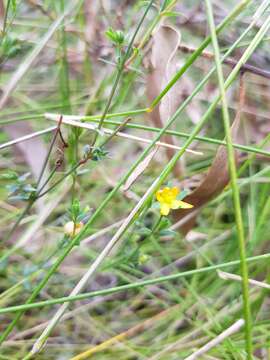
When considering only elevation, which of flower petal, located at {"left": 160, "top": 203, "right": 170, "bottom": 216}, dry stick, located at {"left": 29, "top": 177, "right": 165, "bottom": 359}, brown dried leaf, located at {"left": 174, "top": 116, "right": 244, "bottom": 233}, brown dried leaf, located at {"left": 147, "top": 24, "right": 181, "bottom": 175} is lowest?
dry stick, located at {"left": 29, "top": 177, "right": 165, "bottom": 359}

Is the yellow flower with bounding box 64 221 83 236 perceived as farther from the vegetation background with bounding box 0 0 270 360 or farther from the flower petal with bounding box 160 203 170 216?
the flower petal with bounding box 160 203 170 216

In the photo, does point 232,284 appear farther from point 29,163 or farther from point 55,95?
point 55,95

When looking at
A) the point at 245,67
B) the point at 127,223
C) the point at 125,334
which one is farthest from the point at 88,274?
the point at 245,67

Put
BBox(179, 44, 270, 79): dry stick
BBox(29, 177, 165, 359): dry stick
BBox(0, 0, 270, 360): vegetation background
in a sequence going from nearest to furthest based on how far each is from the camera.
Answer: BBox(29, 177, 165, 359): dry stick
BBox(0, 0, 270, 360): vegetation background
BBox(179, 44, 270, 79): dry stick

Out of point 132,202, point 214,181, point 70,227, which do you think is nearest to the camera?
point 70,227

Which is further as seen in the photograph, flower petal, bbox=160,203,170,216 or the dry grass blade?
the dry grass blade

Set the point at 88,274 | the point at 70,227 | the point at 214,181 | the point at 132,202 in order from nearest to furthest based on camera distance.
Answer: the point at 88,274 → the point at 70,227 → the point at 214,181 → the point at 132,202

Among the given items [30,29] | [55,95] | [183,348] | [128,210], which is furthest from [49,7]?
[183,348]

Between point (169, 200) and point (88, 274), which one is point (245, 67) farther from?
point (88, 274)

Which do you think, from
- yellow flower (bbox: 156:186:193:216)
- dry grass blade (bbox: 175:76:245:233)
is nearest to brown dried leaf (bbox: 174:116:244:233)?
dry grass blade (bbox: 175:76:245:233)
